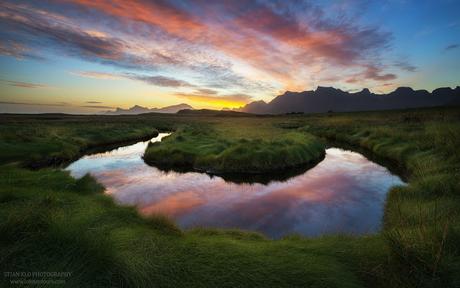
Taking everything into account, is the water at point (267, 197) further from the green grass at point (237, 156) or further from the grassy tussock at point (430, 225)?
the grassy tussock at point (430, 225)

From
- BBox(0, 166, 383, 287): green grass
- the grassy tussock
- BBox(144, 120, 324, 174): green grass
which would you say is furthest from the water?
BBox(0, 166, 383, 287): green grass

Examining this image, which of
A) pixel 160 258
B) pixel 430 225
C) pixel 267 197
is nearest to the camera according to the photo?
pixel 160 258

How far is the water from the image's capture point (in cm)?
1235

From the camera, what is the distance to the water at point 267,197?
40.5 feet

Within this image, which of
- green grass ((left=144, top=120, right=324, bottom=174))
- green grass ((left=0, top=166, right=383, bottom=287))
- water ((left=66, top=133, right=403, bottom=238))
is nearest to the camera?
green grass ((left=0, top=166, right=383, bottom=287))

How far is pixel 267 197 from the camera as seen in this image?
53.2ft

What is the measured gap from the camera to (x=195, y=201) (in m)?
15.5

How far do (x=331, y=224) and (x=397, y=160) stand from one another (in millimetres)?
15920

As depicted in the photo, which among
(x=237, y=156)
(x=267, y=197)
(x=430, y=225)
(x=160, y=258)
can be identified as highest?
(x=430, y=225)

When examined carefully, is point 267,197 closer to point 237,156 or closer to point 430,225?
point 237,156

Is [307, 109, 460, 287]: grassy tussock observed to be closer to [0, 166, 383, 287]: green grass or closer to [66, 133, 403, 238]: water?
[0, 166, 383, 287]: green grass

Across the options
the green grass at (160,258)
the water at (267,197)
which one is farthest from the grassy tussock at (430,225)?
the water at (267,197)

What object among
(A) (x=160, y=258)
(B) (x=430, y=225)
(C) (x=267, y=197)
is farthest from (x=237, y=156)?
(A) (x=160, y=258)

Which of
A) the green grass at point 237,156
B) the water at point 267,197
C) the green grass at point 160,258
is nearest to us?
the green grass at point 160,258
